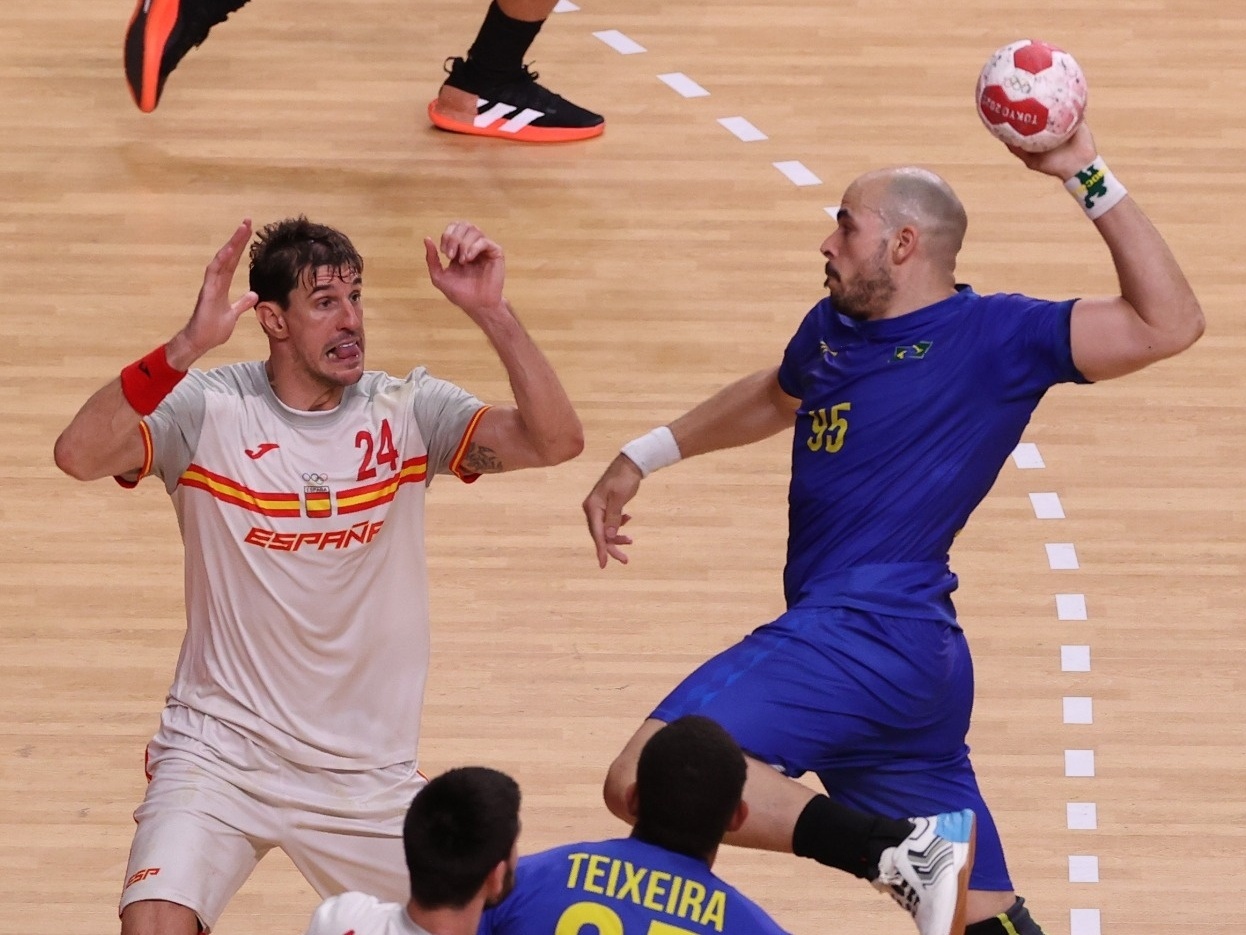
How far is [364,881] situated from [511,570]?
94.5 inches

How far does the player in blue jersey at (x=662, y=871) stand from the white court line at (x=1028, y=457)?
14.0ft

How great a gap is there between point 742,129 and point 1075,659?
4180 mm

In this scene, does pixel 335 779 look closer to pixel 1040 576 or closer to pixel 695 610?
pixel 695 610

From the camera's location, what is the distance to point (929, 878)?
15.9 ft

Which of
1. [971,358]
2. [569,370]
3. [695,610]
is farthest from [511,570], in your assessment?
[971,358]

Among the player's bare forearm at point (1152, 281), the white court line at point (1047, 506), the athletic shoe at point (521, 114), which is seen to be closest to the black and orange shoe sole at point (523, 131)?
the athletic shoe at point (521, 114)

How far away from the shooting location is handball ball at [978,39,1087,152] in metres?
5.26

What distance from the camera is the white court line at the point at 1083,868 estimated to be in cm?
621

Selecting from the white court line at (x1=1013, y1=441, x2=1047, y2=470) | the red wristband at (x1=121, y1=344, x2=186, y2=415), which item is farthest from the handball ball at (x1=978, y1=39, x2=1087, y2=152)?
the white court line at (x1=1013, y1=441, x2=1047, y2=470)

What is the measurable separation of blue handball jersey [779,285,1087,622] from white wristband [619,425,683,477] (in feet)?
2.05

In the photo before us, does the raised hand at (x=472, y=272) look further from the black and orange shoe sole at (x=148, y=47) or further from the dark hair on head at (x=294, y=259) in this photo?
the black and orange shoe sole at (x=148, y=47)

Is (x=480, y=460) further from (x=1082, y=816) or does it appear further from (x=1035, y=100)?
(x=1082, y=816)

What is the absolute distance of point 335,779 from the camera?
17.4 feet

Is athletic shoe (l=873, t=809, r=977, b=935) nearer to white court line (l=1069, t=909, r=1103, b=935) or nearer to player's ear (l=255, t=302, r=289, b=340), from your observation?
white court line (l=1069, t=909, r=1103, b=935)
